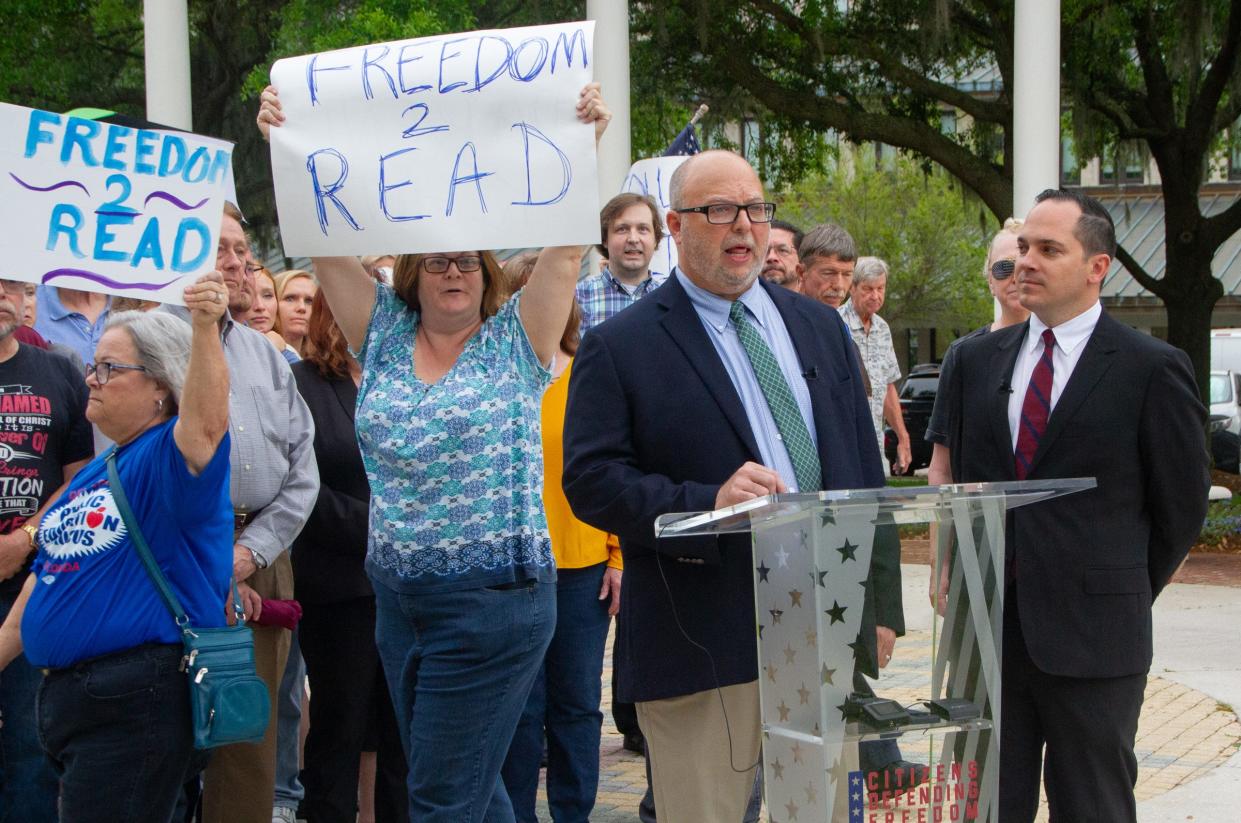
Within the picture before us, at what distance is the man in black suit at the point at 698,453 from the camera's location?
3594mm

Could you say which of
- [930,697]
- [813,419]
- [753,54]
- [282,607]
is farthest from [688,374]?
[753,54]

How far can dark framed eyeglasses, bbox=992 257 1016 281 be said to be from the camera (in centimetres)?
630

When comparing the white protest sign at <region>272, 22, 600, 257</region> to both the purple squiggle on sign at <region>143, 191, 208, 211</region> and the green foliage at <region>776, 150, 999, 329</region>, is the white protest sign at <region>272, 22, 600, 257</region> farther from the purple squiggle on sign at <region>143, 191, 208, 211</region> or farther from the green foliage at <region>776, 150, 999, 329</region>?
the green foliage at <region>776, 150, 999, 329</region>

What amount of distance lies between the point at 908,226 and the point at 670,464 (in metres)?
38.3

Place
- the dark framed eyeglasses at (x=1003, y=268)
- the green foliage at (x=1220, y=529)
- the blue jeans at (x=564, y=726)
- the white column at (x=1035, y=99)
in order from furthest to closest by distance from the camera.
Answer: the white column at (x=1035, y=99) < the green foliage at (x=1220, y=529) < the dark framed eyeglasses at (x=1003, y=268) < the blue jeans at (x=564, y=726)

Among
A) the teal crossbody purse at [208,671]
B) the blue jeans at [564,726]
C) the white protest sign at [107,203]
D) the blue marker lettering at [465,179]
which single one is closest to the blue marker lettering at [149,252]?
the white protest sign at [107,203]

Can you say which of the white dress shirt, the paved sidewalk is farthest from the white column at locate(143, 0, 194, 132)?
the white dress shirt

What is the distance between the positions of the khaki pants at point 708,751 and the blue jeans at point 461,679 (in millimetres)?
454

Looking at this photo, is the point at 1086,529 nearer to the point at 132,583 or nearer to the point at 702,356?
the point at 702,356

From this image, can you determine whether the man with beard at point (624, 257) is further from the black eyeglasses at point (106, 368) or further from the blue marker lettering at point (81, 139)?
the black eyeglasses at point (106, 368)

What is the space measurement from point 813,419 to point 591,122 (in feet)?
3.10

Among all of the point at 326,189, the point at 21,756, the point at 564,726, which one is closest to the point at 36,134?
the point at 326,189

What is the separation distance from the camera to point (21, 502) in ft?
15.8

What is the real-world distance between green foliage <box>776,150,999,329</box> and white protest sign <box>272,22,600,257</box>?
36.7 meters
